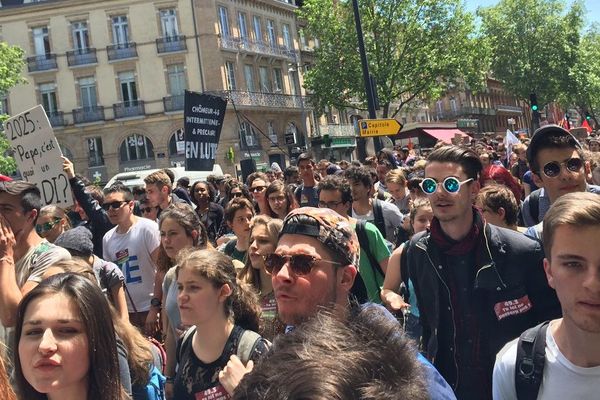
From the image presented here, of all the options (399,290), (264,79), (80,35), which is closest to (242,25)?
(264,79)

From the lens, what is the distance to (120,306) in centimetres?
414

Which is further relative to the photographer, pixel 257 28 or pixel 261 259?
pixel 257 28

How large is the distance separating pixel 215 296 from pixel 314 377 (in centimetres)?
233

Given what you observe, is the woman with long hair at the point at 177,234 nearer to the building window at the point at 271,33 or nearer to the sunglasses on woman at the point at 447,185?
the sunglasses on woman at the point at 447,185

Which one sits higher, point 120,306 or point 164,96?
point 164,96

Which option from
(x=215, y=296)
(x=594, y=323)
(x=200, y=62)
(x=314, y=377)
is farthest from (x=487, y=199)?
(x=200, y=62)

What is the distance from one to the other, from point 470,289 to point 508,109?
90.1m

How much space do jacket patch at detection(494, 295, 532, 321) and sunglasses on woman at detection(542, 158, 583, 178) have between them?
Answer: 1.19m

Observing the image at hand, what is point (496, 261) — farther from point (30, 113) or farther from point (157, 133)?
point (157, 133)

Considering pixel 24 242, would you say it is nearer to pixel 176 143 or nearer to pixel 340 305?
pixel 340 305

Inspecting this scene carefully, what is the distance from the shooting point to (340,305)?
214cm

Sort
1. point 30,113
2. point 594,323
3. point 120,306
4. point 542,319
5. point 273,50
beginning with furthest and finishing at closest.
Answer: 1. point 273,50
2. point 30,113
3. point 120,306
4. point 542,319
5. point 594,323

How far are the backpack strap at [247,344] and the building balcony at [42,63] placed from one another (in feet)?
122

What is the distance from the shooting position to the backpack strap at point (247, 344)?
3.02 m
